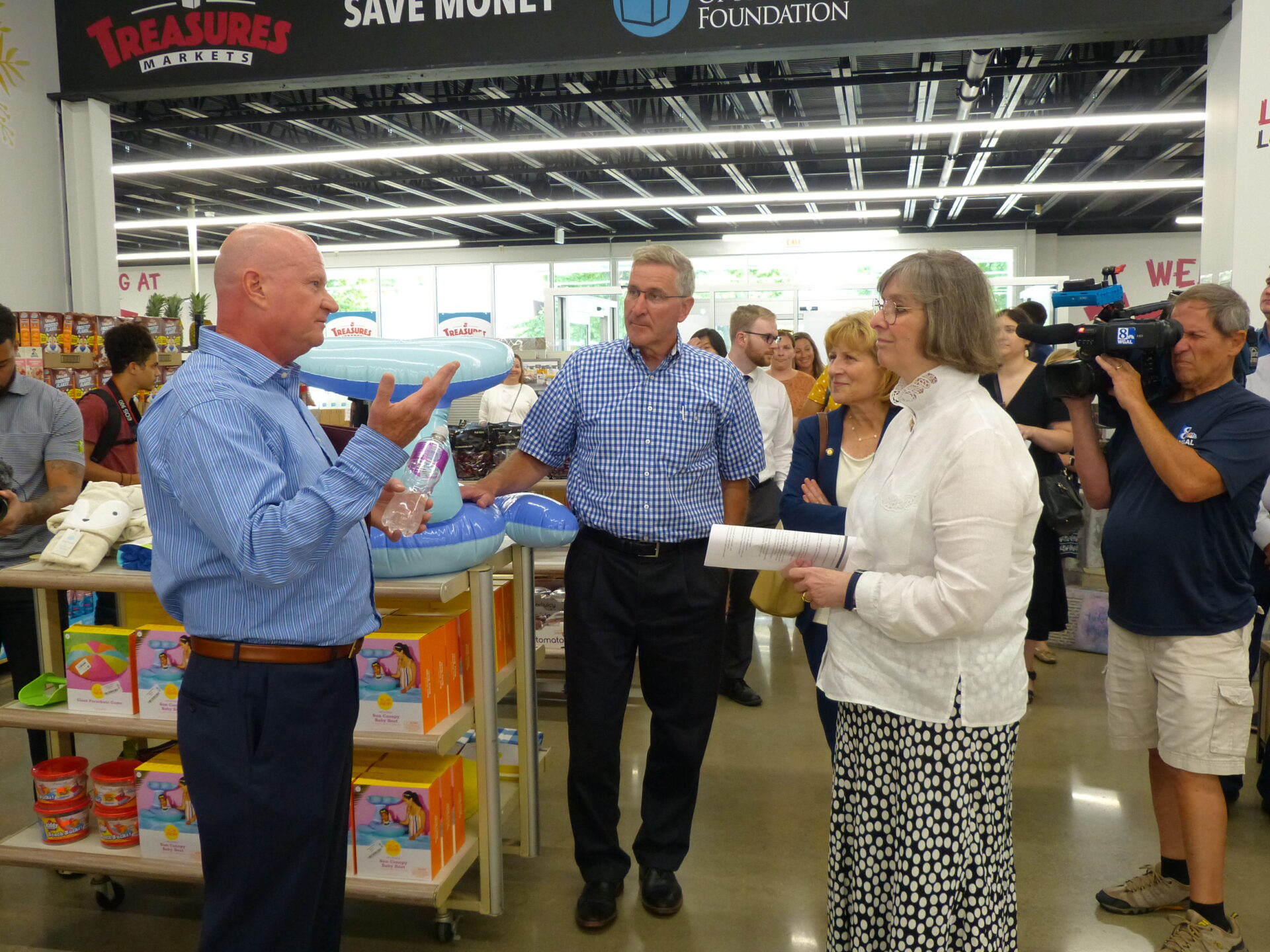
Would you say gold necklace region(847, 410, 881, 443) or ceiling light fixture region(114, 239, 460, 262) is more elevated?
ceiling light fixture region(114, 239, 460, 262)

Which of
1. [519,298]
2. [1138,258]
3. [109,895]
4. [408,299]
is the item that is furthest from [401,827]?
[1138,258]

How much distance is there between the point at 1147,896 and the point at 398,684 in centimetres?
219

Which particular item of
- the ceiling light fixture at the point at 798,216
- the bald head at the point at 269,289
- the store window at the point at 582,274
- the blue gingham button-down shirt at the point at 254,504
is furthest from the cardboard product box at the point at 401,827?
the store window at the point at 582,274

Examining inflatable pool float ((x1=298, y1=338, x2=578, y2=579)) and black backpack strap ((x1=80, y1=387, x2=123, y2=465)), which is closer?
inflatable pool float ((x1=298, y1=338, x2=578, y2=579))

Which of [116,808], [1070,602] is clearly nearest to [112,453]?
[116,808]

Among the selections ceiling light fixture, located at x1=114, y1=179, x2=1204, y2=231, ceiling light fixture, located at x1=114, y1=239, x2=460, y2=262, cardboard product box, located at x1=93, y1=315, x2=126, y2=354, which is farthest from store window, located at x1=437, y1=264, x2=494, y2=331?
cardboard product box, located at x1=93, y1=315, x2=126, y2=354

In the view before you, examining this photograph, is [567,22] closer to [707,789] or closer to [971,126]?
[707,789]

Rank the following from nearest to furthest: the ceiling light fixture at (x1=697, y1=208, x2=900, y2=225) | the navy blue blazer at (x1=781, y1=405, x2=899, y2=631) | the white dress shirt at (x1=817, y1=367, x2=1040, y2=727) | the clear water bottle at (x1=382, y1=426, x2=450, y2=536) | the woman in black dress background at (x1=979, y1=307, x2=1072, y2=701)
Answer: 1. the white dress shirt at (x1=817, y1=367, x2=1040, y2=727)
2. the clear water bottle at (x1=382, y1=426, x2=450, y2=536)
3. the navy blue blazer at (x1=781, y1=405, x2=899, y2=631)
4. the woman in black dress background at (x1=979, y1=307, x2=1072, y2=701)
5. the ceiling light fixture at (x1=697, y1=208, x2=900, y2=225)

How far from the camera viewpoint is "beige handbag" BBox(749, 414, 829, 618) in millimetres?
2752

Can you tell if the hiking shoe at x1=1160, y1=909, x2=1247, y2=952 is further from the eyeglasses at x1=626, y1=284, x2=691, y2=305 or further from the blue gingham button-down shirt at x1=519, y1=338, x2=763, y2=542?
the eyeglasses at x1=626, y1=284, x2=691, y2=305

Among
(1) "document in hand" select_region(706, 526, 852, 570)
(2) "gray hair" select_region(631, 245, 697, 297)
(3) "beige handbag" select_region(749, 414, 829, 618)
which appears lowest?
(3) "beige handbag" select_region(749, 414, 829, 618)

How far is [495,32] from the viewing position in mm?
4840

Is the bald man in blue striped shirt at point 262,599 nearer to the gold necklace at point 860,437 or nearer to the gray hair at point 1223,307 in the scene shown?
the gold necklace at point 860,437

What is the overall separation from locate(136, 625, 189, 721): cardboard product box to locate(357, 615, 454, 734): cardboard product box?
53 cm
